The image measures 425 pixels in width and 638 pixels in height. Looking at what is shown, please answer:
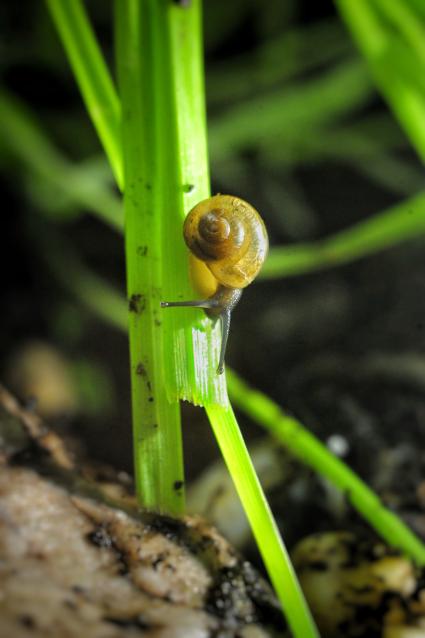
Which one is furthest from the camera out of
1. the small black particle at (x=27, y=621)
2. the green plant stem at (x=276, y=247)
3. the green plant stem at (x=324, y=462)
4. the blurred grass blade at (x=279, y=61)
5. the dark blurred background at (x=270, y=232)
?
the blurred grass blade at (x=279, y=61)

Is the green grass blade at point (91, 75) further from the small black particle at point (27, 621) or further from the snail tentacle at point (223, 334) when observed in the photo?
the small black particle at point (27, 621)

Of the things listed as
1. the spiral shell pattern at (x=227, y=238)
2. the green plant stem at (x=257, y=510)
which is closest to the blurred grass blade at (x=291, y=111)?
the spiral shell pattern at (x=227, y=238)

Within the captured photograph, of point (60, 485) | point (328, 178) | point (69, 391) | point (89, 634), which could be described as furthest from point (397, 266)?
point (89, 634)

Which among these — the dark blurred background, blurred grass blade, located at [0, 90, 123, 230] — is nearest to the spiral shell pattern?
the dark blurred background

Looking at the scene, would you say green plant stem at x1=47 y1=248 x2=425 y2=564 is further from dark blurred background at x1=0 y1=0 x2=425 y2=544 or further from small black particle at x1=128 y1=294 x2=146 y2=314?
small black particle at x1=128 y1=294 x2=146 y2=314

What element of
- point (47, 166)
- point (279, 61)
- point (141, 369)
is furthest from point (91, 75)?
point (279, 61)

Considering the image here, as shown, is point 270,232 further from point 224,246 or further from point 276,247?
point 224,246

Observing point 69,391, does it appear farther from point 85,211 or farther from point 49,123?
point 49,123
